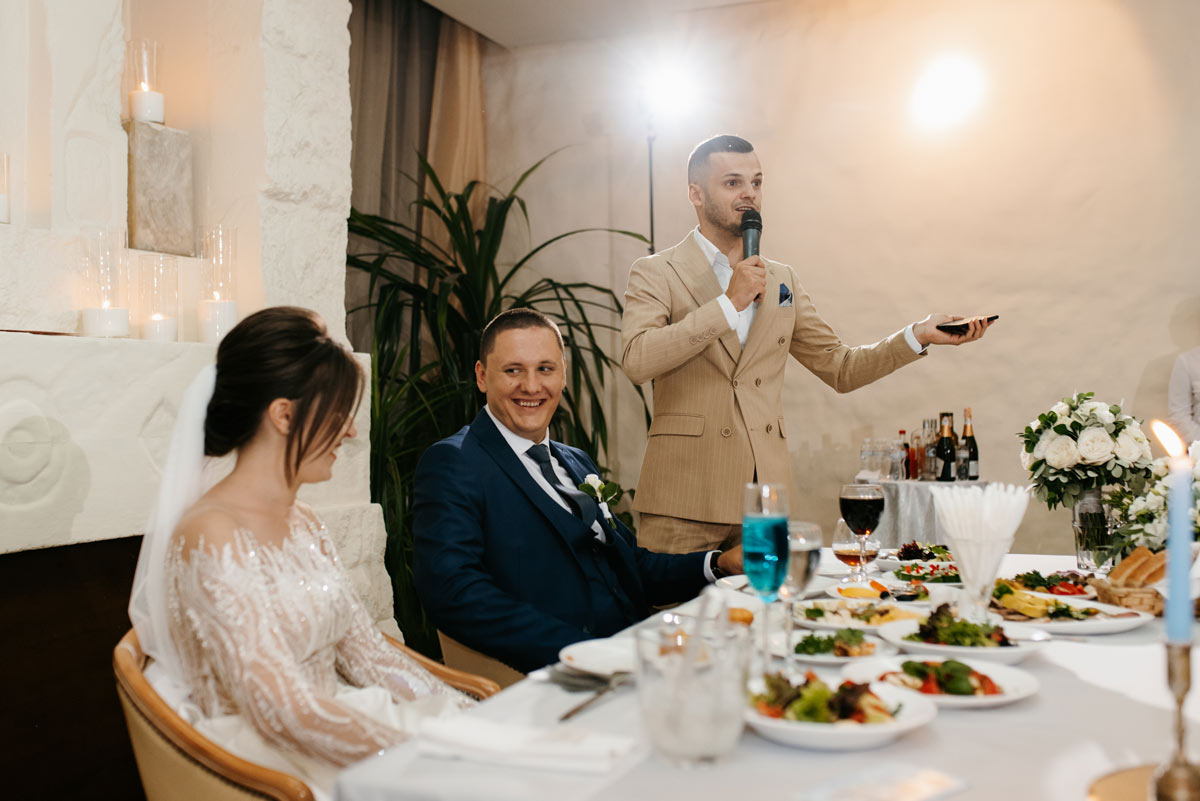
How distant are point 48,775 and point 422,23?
12.5ft

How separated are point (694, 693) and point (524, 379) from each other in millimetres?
1224

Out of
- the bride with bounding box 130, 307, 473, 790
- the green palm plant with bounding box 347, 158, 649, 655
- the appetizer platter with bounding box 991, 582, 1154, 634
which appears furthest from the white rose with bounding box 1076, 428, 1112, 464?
the green palm plant with bounding box 347, 158, 649, 655

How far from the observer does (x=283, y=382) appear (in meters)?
1.32

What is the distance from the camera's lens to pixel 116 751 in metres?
2.30

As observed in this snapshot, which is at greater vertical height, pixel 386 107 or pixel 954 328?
pixel 386 107

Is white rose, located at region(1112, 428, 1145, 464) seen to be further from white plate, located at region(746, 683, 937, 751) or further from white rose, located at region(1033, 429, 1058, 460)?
white plate, located at region(746, 683, 937, 751)

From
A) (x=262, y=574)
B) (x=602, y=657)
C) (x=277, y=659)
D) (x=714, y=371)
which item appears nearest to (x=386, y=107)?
(x=714, y=371)

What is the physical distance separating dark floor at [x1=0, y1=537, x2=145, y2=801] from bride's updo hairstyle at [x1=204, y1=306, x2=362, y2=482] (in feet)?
3.61

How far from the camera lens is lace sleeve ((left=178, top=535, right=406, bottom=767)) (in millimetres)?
1164

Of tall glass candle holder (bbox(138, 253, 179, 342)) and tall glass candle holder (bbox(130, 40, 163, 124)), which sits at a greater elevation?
tall glass candle holder (bbox(130, 40, 163, 124))

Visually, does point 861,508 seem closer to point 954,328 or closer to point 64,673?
point 954,328

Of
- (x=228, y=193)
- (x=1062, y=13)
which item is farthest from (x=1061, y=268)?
(x=228, y=193)

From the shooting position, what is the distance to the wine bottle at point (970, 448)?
4133 mm

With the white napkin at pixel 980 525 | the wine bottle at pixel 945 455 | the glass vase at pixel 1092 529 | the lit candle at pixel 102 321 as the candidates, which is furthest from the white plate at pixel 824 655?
the wine bottle at pixel 945 455
